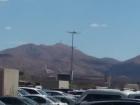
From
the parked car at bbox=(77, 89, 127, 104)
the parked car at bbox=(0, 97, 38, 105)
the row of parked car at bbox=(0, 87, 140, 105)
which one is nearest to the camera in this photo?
the row of parked car at bbox=(0, 87, 140, 105)

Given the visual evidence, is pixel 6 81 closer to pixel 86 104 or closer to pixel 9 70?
pixel 9 70

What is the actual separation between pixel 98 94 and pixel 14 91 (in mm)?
36686

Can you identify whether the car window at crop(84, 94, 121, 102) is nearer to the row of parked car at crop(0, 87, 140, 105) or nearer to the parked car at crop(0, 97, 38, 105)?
the row of parked car at crop(0, 87, 140, 105)

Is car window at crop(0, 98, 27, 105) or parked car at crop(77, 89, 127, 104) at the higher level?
parked car at crop(77, 89, 127, 104)

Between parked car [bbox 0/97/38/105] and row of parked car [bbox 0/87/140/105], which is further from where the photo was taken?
parked car [bbox 0/97/38/105]

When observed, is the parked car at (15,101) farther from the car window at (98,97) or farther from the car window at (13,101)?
the car window at (98,97)

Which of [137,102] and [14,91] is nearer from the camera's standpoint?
[137,102]

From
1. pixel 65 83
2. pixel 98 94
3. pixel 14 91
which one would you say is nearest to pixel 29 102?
pixel 98 94

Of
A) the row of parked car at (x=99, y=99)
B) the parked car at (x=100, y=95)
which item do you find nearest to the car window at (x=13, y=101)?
the row of parked car at (x=99, y=99)

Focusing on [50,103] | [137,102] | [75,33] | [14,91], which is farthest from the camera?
[75,33]

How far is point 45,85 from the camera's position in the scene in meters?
116

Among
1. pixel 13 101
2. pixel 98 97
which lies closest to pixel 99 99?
pixel 98 97

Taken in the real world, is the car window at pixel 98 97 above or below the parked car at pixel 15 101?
above

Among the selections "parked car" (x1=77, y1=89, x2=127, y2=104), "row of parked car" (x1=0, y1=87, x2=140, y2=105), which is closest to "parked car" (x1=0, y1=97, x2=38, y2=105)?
"row of parked car" (x1=0, y1=87, x2=140, y2=105)
